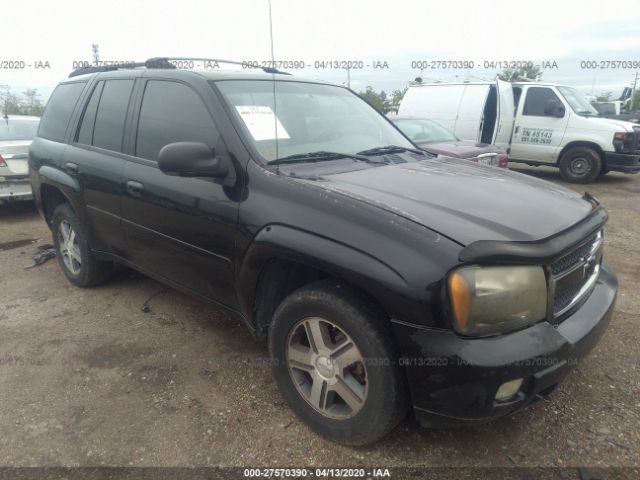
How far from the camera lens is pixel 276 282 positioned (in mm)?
2373

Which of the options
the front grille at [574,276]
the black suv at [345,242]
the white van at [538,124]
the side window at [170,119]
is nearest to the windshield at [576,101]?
the white van at [538,124]

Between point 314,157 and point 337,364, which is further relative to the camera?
point 314,157

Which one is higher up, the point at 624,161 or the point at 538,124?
the point at 538,124

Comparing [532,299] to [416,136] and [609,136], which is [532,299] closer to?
[416,136]

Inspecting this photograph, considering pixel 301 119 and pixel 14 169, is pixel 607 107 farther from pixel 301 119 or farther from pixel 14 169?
pixel 14 169

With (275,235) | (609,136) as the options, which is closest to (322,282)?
(275,235)

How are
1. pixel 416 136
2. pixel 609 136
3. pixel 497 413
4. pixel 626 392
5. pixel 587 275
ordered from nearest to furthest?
1. pixel 497 413
2. pixel 587 275
3. pixel 626 392
4. pixel 416 136
5. pixel 609 136

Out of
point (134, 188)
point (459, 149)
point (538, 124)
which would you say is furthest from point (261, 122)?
point (538, 124)

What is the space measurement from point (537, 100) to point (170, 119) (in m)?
8.90

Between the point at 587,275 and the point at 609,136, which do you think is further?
the point at 609,136

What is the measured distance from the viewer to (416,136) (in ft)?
24.2

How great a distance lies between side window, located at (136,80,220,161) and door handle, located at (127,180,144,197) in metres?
0.19

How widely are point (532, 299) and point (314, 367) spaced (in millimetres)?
1029

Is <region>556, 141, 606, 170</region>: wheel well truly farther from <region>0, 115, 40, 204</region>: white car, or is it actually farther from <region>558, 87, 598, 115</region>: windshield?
<region>0, 115, 40, 204</region>: white car
